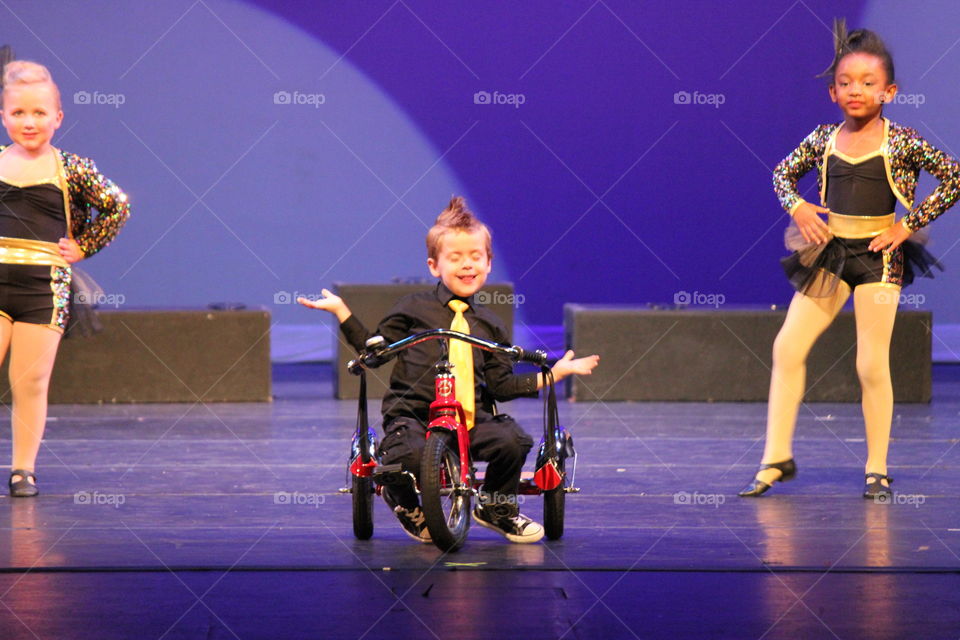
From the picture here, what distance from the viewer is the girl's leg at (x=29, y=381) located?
4449 mm

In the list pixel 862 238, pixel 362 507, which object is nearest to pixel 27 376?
pixel 362 507

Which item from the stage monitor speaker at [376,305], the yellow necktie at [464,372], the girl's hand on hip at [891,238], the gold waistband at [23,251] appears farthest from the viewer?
the stage monitor speaker at [376,305]

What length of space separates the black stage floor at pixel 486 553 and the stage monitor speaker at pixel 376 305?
52.5 inches

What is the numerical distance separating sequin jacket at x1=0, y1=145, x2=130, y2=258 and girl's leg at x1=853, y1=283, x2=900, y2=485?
255 cm

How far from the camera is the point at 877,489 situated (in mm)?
4375

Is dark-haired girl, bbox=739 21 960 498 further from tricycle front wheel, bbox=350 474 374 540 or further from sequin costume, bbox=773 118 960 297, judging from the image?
tricycle front wheel, bbox=350 474 374 540

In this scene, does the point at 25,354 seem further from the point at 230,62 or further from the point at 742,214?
the point at 742,214

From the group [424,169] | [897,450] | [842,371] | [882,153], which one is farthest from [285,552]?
[424,169]

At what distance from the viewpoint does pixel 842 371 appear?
6.84 m

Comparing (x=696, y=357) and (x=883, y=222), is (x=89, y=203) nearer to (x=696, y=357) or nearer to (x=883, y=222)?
(x=883, y=222)

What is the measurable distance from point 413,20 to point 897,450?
4413 mm

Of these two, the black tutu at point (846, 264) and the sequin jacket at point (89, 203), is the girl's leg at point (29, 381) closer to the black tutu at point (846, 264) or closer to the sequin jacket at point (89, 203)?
the sequin jacket at point (89, 203)

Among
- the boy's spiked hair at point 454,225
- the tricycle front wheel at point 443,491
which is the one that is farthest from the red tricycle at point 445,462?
the boy's spiked hair at point 454,225

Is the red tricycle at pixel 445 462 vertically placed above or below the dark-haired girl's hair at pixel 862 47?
below
